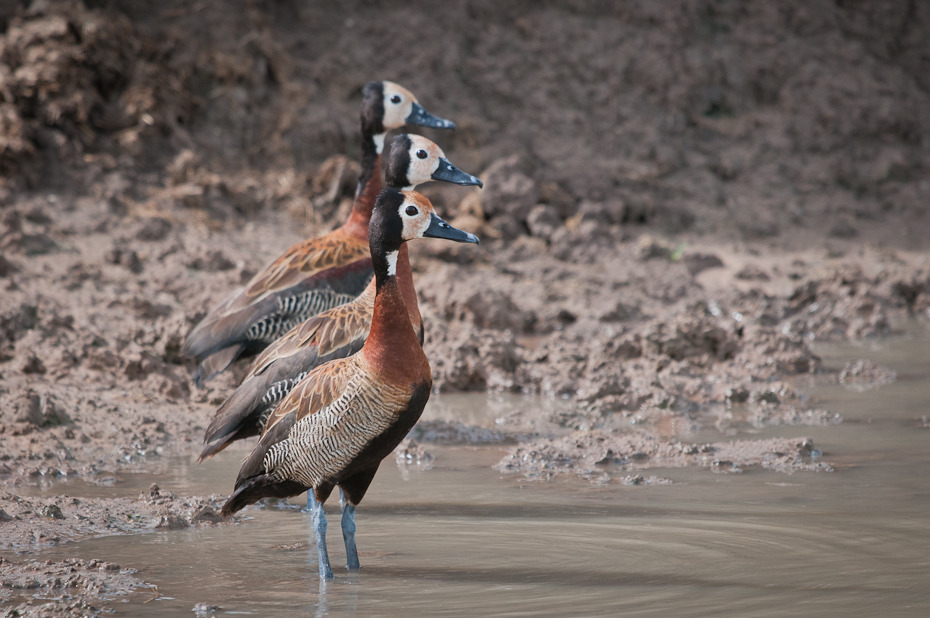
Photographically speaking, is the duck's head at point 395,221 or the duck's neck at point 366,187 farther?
the duck's neck at point 366,187

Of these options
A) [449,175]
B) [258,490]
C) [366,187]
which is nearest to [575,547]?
[258,490]

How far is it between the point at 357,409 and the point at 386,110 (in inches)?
136

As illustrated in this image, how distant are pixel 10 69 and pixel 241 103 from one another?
2418 millimetres

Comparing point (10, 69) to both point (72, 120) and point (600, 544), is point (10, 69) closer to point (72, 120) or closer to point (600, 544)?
point (72, 120)

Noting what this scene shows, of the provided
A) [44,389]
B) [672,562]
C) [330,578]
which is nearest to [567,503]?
[672,562]

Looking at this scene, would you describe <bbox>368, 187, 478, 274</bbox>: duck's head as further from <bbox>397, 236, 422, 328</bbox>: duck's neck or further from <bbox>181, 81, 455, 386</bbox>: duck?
<bbox>181, 81, 455, 386</bbox>: duck

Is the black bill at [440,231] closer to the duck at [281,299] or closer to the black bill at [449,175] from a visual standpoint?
the black bill at [449,175]

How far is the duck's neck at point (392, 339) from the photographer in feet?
14.8

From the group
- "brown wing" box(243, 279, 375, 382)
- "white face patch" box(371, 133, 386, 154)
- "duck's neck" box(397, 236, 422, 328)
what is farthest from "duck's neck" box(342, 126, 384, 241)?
"brown wing" box(243, 279, 375, 382)

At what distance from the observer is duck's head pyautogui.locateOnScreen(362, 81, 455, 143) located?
749 centimetres

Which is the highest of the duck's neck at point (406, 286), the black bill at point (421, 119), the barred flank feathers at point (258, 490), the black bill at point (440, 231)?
the black bill at point (421, 119)

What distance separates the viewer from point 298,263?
664cm

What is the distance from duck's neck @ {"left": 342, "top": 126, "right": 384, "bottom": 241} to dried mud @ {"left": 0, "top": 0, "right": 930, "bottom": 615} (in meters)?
1.38

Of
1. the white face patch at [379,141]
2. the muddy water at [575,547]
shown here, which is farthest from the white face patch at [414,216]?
the white face patch at [379,141]
